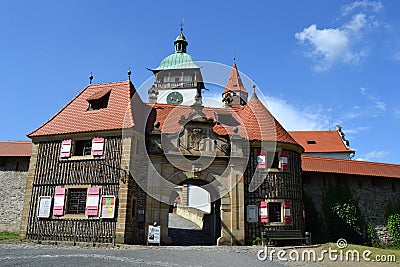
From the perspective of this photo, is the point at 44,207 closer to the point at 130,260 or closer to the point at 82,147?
the point at 82,147

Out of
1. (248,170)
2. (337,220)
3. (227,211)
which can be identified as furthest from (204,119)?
(337,220)

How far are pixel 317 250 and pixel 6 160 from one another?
17903 mm

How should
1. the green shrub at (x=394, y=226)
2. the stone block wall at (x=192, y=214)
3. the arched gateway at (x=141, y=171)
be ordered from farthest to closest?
the stone block wall at (x=192, y=214), the green shrub at (x=394, y=226), the arched gateway at (x=141, y=171)

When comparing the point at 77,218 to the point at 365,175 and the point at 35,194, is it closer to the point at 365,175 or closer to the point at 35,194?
the point at 35,194

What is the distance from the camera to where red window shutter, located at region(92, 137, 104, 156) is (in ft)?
60.8

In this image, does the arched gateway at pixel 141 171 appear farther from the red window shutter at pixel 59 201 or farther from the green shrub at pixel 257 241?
the green shrub at pixel 257 241

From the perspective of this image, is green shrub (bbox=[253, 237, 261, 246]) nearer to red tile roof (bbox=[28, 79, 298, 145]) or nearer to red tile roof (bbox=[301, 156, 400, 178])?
red tile roof (bbox=[28, 79, 298, 145])

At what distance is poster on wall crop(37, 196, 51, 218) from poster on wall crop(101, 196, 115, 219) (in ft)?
9.10

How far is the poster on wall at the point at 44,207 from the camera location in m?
18.2

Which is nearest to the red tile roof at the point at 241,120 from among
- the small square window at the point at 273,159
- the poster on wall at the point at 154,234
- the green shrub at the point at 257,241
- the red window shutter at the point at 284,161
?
the red window shutter at the point at 284,161

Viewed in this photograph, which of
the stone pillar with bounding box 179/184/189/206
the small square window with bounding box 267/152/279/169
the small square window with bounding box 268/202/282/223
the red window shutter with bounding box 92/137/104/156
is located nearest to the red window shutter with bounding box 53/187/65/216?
the red window shutter with bounding box 92/137/104/156

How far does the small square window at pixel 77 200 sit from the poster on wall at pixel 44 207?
3.07 feet

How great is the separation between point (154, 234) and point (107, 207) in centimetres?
246

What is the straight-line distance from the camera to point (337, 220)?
77.0 ft
